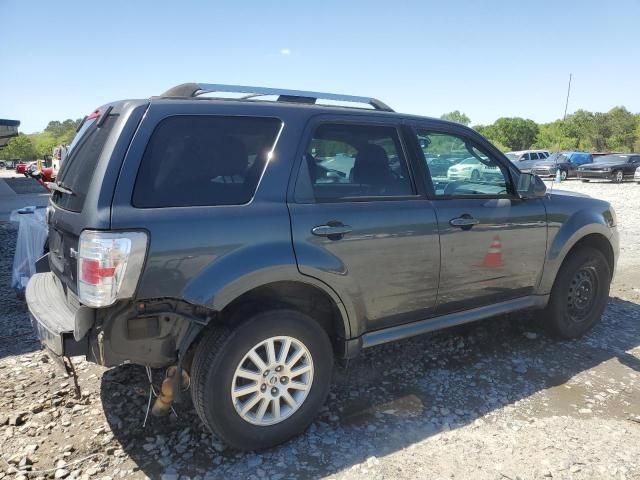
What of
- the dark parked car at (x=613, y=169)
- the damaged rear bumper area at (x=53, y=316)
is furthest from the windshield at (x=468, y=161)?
the dark parked car at (x=613, y=169)

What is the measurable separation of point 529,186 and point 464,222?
788 millimetres

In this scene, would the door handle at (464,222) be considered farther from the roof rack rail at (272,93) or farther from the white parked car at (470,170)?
the roof rack rail at (272,93)

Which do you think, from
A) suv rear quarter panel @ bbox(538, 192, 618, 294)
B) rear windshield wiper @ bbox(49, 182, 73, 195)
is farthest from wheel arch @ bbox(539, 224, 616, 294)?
rear windshield wiper @ bbox(49, 182, 73, 195)

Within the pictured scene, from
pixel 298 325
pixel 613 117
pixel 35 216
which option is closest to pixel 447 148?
pixel 298 325

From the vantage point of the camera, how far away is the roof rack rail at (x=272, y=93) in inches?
112

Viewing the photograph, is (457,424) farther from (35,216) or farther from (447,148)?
(35,216)

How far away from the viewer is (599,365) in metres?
3.92

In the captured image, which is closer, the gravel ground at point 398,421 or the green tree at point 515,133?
the gravel ground at point 398,421

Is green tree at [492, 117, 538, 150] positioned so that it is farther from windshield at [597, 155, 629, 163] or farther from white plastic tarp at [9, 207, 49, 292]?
white plastic tarp at [9, 207, 49, 292]

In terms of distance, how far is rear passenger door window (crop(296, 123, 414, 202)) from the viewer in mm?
2885

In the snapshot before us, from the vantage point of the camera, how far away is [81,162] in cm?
277

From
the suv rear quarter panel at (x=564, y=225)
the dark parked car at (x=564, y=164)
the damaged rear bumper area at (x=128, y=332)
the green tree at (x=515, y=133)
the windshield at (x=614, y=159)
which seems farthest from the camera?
the green tree at (x=515, y=133)

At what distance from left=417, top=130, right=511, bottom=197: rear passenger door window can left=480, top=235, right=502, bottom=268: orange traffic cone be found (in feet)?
1.23

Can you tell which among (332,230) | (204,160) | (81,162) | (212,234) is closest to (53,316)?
(81,162)
